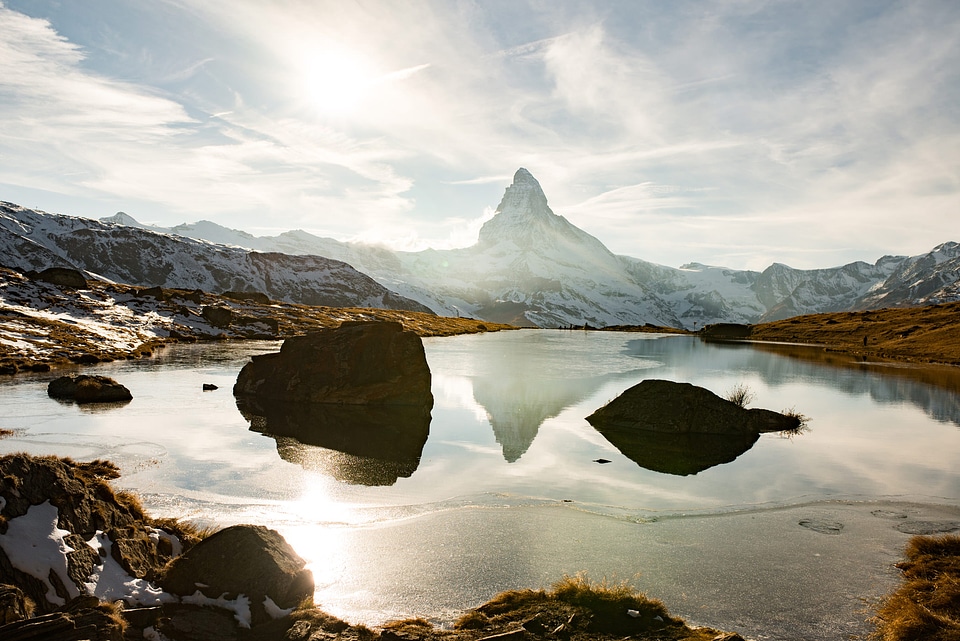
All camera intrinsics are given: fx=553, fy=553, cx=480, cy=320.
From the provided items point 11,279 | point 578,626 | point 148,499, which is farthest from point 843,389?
point 11,279

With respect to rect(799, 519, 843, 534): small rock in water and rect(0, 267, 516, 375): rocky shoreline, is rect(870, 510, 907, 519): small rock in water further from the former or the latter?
rect(0, 267, 516, 375): rocky shoreline

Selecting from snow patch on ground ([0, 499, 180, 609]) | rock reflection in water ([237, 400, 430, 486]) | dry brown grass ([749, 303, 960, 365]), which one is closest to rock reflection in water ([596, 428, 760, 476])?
rock reflection in water ([237, 400, 430, 486])

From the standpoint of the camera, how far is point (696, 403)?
109ft

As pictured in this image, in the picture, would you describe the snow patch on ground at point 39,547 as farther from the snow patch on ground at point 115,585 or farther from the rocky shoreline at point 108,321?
the rocky shoreline at point 108,321

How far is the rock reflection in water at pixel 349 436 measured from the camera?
23.9 m

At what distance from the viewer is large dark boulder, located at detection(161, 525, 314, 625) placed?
38.9 feet

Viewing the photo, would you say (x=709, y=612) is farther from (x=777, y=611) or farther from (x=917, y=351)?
(x=917, y=351)

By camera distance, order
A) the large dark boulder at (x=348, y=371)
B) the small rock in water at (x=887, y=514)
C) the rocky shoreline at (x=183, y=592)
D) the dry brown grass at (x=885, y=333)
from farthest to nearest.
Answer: the dry brown grass at (x=885, y=333), the large dark boulder at (x=348, y=371), the small rock in water at (x=887, y=514), the rocky shoreline at (x=183, y=592)

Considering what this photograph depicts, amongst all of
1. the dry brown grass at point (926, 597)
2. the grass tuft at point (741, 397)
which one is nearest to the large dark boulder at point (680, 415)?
the grass tuft at point (741, 397)

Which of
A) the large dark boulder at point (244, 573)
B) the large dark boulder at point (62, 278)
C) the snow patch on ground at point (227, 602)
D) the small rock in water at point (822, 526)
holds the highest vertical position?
the large dark boulder at point (62, 278)

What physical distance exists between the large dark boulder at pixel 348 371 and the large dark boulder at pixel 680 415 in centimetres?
1368

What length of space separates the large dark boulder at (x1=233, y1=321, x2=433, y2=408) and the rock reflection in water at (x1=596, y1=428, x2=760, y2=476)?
15.0m

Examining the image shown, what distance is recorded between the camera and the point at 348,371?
41000 mm

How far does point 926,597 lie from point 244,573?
50.3ft
